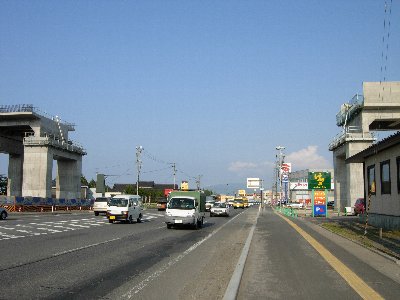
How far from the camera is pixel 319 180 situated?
50.6m

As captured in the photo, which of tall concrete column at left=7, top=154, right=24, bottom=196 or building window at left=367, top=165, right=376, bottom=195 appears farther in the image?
tall concrete column at left=7, top=154, right=24, bottom=196

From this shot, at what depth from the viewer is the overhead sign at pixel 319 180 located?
50375 millimetres

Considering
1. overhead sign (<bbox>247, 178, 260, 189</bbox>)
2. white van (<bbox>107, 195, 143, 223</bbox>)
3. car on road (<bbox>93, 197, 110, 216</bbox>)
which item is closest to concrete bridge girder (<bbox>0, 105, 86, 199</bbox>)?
car on road (<bbox>93, 197, 110, 216</bbox>)

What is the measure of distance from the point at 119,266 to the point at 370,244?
1053 cm

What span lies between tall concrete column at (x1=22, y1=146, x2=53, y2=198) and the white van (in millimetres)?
29313

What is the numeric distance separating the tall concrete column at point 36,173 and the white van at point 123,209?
1154 inches

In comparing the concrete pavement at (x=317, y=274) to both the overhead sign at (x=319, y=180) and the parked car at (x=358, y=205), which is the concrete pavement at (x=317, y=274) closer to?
the parked car at (x=358, y=205)

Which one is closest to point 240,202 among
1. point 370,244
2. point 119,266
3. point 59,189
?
point 59,189

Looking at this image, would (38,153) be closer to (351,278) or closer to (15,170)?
(15,170)

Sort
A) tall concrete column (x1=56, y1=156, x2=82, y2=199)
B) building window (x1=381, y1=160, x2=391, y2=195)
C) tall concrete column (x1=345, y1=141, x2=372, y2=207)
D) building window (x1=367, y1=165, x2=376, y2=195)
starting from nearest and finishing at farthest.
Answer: building window (x1=381, y1=160, x2=391, y2=195)
building window (x1=367, y1=165, x2=376, y2=195)
tall concrete column (x1=345, y1=141, x2=372, y2=207)
tall concrete column (x1=56, y1=156, x2=82, y2=199)

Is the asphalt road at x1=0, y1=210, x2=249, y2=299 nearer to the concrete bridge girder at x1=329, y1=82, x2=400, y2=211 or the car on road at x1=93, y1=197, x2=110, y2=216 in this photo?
the car on road at x1=93, y1=197, x2=110, y2=216

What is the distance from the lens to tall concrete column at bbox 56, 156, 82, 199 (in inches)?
2657

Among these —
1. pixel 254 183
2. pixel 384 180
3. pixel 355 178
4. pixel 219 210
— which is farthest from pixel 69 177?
pixel 254 183

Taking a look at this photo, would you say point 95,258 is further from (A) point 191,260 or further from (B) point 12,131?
(B) point 12,131
